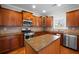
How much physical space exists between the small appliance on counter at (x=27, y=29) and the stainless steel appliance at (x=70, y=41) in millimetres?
629

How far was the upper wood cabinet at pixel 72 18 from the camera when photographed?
4.95 ft

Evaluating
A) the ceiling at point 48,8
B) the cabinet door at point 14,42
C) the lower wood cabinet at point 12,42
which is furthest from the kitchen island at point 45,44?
the ceiling at point 48,8

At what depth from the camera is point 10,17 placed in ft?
5.16

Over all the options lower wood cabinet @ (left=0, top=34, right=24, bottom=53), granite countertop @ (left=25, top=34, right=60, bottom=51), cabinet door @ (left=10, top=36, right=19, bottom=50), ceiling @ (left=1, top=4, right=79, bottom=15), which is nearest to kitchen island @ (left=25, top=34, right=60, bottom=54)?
granite countertop @ (left=25, top=34, right=60, bottom=51)

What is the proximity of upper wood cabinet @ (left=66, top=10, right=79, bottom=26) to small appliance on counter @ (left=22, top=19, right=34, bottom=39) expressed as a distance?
2.13ft

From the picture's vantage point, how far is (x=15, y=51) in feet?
5.12

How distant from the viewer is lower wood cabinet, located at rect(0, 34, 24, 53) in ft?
5.39

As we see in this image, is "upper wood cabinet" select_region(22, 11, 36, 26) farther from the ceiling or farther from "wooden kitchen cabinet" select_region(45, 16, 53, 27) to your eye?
"wooden kitchen cabinet" select_region(45, 16, 53, 27)

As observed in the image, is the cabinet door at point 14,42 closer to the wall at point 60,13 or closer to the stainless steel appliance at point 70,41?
the wall at point 60,13

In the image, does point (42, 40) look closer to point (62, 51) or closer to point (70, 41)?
point (62, 51)

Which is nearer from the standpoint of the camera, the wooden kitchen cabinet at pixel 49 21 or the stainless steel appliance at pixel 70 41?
the wooden kitchen cabinet at pixel 49 21
